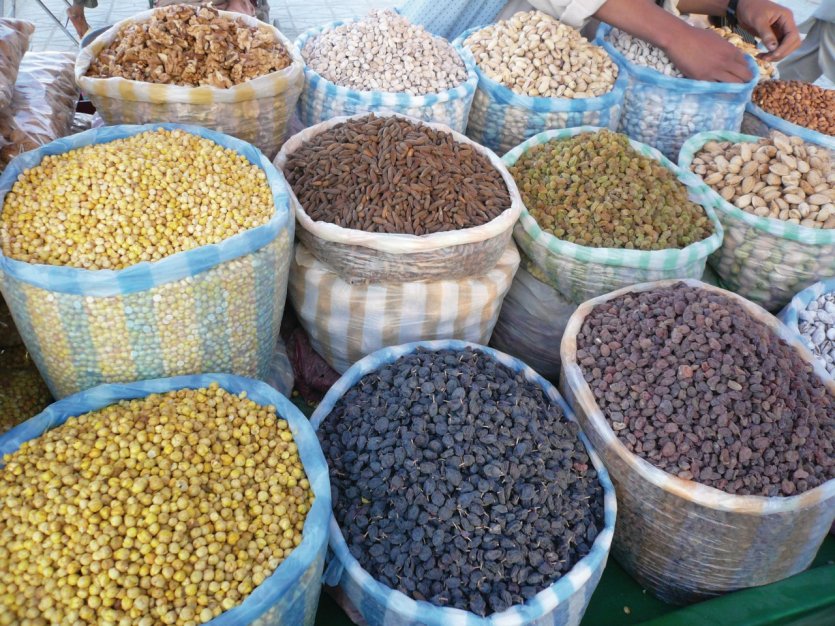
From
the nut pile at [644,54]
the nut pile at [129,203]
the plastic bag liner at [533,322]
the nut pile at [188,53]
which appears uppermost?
the nut pile at [644,54]

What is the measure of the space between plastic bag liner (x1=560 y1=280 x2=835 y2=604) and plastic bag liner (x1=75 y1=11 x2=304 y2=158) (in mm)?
1071

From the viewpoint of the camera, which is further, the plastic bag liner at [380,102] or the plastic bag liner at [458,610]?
the plastic bag liner at [380,102]

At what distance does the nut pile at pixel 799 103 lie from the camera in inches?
105

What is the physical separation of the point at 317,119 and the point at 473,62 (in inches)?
24.6

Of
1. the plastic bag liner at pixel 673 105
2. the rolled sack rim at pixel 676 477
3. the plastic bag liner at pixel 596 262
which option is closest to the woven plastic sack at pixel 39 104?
the plastic bag liner at pixel 596 262

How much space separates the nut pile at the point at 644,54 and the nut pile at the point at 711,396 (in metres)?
1.21

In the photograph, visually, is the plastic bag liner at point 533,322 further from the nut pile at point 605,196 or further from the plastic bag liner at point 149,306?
the plastic bag liner at point 149,306

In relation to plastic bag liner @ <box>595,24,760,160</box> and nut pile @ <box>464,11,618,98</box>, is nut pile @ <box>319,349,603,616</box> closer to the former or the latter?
nut pile @ <box>464,11,618,98</box>

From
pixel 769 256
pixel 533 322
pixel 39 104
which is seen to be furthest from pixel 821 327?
pixel 39 104

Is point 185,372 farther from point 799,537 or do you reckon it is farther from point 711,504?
point 799,537

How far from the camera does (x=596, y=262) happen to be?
1852 mm

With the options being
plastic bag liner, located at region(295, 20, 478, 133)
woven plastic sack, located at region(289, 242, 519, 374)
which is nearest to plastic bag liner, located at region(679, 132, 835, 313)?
woven plastic sack, located at region(289, 242, 519, 374)

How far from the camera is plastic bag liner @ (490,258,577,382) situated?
2.01 meters

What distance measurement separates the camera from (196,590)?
107 cm
